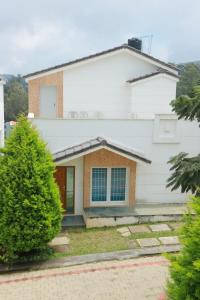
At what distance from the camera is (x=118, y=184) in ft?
54.1

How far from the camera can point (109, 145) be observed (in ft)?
50.3

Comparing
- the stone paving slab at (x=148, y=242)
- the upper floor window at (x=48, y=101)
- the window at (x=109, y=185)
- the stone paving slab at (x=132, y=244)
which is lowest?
the stone paving slab at (x=132, y=244)

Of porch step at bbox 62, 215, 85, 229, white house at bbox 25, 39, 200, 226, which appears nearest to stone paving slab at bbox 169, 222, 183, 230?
white house at bbox 25, 39, 200, 226

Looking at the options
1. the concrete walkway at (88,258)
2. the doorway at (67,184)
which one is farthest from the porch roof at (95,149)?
the concrete walkway at (88,258)

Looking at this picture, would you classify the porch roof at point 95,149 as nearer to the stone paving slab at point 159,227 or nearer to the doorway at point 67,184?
the doorway at point 67,184

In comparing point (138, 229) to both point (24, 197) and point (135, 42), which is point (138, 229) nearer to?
point (24, 197)

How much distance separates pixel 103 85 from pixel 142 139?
5.86 m

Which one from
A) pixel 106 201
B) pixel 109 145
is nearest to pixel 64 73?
pixel 109 145

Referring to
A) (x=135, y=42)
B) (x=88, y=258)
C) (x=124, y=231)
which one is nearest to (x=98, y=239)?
(x=124, y=231)

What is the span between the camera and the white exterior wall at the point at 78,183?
52.7 feet

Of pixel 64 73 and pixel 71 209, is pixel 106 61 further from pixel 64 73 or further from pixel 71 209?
pixel 71 209

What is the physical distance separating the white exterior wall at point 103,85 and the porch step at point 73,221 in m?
7.17

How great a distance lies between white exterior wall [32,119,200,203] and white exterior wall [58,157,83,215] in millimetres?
917

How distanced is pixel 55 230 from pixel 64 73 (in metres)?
11.6
